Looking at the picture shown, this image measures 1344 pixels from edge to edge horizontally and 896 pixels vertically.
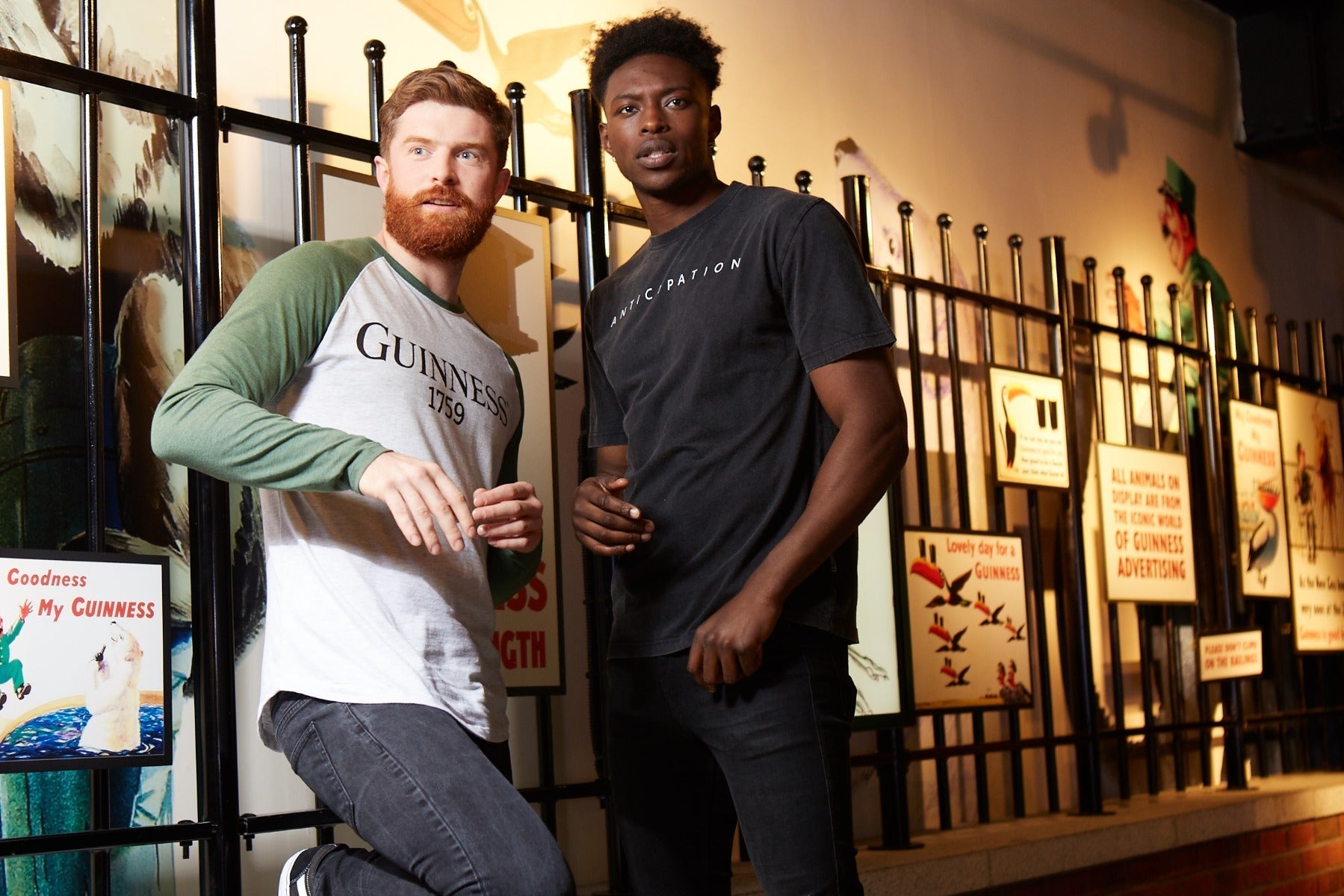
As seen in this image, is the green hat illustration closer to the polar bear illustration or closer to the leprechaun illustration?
the polar bear illustration

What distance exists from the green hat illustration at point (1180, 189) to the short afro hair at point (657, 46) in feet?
11.6

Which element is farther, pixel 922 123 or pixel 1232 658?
pixel 1232 658

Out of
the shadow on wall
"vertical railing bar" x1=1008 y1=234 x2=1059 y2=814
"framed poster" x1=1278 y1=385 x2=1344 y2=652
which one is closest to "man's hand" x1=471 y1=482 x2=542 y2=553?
"vertical railing bar" x1=1008 y1=234 x2=1059 y2=814

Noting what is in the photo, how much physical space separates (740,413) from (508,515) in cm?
43

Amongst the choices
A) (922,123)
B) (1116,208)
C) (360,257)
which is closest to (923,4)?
(922,123)

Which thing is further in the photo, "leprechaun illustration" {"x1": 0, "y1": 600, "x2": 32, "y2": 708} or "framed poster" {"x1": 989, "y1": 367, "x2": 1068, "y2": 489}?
"framed poster" {"x1": 989, "y1": 367, "x2": 1068, "y2": 489}

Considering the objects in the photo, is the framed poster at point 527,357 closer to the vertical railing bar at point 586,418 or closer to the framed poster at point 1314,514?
the vertical railing bar at point 586,418

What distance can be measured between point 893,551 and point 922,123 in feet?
4.89

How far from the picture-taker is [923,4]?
4121mm

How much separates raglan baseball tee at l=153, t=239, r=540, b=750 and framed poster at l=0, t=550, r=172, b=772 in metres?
0.42

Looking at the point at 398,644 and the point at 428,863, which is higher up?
the point at 398,644

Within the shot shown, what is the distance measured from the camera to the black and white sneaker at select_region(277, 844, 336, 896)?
1.55 meters

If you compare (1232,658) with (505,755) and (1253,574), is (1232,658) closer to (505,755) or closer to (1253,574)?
(1253,574)

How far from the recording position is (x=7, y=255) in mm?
1949
